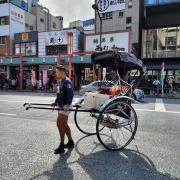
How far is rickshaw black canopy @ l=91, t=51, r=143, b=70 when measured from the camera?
218 inches

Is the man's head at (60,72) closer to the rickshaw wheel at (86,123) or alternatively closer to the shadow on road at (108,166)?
the rickshaw wheel at (86,123)

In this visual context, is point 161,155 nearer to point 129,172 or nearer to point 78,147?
point 129,172

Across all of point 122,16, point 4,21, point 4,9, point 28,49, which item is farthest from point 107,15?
point 4,21

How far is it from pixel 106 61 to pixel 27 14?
31895mm

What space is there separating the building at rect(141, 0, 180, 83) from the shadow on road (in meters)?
23.4

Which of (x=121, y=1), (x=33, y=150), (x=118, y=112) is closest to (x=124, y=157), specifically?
(x=118, y=112)

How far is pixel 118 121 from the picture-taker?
5.27 metres

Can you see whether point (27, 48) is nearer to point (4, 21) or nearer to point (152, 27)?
point (4, 21)

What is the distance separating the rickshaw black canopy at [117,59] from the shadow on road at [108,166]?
6.81 ft

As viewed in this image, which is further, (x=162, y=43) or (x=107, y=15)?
(x=107, y=15)

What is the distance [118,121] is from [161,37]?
26125 mm

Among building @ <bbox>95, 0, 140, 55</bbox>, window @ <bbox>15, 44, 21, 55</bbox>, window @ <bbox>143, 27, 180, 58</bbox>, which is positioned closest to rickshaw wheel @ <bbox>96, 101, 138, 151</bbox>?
window @ <bbox>143, 27, 180, 58</bbox>

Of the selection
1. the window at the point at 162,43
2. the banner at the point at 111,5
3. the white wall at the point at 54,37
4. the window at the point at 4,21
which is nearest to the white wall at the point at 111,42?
the white wall at the point at 54,37

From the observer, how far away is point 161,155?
471 centimetres
